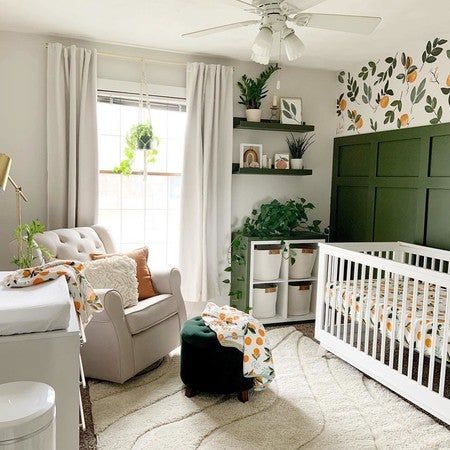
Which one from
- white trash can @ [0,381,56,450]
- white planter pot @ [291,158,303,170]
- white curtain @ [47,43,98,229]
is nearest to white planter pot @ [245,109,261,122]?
white planter pot @ [291,158,303,170]

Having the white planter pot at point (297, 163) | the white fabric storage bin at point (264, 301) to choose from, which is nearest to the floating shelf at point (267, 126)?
the white planter pot at point (297, 163)

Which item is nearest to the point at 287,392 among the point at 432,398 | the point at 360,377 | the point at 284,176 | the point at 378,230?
the point at 360,377

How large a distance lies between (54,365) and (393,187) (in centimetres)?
306

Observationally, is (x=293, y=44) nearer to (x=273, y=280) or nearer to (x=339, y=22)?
(x=339, y=22)

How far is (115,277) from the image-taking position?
9.48 feet

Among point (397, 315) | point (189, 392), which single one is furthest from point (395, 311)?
point (189, 392)

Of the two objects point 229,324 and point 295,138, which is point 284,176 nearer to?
point 295,138

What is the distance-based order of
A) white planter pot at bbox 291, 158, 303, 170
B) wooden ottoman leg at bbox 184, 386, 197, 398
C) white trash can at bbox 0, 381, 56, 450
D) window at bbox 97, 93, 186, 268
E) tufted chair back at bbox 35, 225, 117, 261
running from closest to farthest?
white trash can at bbox 0, 381, 56, 450 → wooden ottoman leg at bbox 184, 386, 197, 398 → tufted chair back at bbox 35, 225, 117, 261 → window at bbox 97, 93, 186, 268 → white planter pot at bbox 291, 158, 303, 170

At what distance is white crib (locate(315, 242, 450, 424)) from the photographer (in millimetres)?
2316

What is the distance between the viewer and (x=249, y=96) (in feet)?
13.0

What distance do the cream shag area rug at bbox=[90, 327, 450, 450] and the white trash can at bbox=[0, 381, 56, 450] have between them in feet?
3.45

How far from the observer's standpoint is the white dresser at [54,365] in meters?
1.46

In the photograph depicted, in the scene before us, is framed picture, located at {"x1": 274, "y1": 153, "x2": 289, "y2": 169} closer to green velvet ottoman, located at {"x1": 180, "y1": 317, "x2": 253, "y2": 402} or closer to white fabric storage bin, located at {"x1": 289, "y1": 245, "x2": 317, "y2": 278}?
white fabric storage bin, located at {"x1": 289, "y1": 245, "x2": 317, "y2": 278}

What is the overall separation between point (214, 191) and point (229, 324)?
61.1 inches
